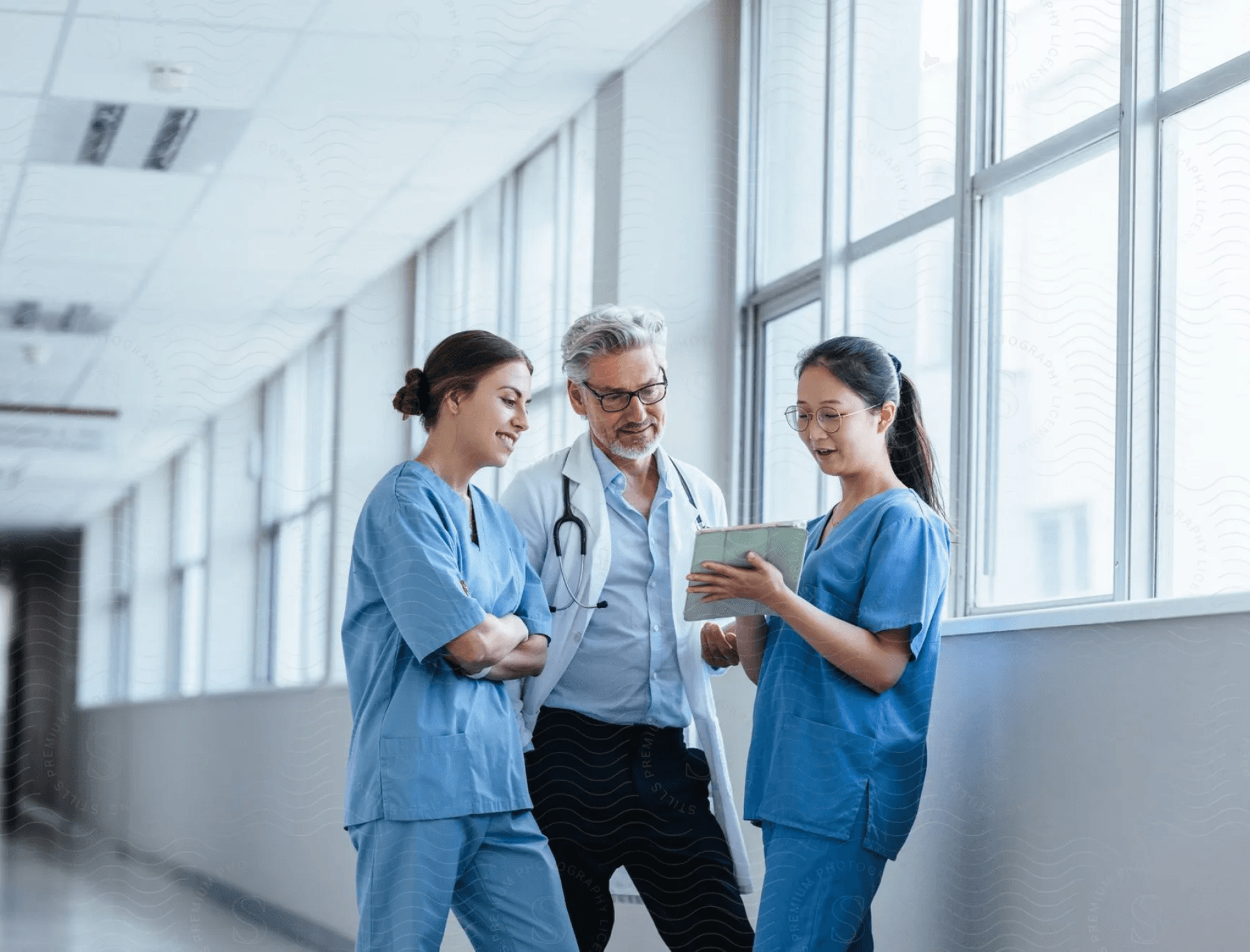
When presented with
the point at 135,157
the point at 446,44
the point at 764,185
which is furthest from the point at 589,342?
the point at 135,157

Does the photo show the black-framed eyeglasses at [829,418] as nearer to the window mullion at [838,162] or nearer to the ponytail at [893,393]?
the ponytail at [893,393]

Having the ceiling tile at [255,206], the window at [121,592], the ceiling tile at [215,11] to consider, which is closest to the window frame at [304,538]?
the ceiling tile at [255,206]

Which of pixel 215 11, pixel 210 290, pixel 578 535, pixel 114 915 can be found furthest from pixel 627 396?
pixel 114 915

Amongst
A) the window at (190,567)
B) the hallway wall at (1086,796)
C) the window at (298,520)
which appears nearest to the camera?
the hallway wall at (1086,796)

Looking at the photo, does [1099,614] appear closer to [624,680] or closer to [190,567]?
[624,680]

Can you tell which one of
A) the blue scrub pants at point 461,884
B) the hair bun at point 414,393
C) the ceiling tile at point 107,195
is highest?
the ceiling tile at point 107,195

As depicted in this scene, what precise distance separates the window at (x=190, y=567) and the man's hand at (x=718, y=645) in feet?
11.5

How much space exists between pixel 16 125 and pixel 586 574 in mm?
2760

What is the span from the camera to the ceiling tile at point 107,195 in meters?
4.45

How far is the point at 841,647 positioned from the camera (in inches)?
72.7

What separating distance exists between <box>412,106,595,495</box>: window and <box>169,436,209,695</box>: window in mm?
1494

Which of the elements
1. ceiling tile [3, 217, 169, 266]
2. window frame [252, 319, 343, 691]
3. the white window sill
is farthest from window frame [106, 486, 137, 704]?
the white window sill

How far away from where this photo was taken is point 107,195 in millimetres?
A: 4598

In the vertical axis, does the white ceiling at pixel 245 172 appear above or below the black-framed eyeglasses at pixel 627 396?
above
